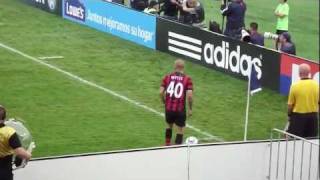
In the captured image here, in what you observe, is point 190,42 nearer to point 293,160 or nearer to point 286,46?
point 286,46

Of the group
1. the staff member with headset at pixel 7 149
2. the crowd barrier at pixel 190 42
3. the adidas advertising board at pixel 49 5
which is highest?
the staff member with headset at pixel 7 149

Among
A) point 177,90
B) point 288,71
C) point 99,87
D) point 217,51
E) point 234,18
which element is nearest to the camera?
point 177,90

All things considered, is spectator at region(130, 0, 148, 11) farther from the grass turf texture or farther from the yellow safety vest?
the yellow safety vest

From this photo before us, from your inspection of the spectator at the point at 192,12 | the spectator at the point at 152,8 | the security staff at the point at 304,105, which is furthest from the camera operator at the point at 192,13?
the security staff at the point at 304,105

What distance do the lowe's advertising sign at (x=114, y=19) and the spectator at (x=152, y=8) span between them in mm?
446

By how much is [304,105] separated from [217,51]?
644 centimetres

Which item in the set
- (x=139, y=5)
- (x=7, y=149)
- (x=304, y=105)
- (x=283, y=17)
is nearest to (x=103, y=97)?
(x=304, y=105)

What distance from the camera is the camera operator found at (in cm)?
2170

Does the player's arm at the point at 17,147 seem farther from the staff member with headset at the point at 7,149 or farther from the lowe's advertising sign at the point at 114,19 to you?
the lowe's advertising sign at the point at 114,19

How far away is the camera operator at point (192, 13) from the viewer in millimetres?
21703

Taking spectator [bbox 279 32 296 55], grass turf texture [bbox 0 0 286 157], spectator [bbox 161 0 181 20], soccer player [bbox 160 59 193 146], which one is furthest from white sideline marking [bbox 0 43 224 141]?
spectator [bbox 161 0 181 20]

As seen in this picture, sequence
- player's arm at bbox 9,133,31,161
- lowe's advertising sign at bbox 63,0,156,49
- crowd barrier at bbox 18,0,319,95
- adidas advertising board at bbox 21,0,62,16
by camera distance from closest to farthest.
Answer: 1. player's arm at bbox 9,133,31,161
2. crowd barrier at bbox 18,0,319,95
3. lowe's advertising sign at bbox 63,0,156,49
4. adidas advertising board at bbox 21,0,62,16

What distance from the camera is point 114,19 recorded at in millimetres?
23656

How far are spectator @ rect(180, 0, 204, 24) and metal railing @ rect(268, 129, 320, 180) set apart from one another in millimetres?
10275
